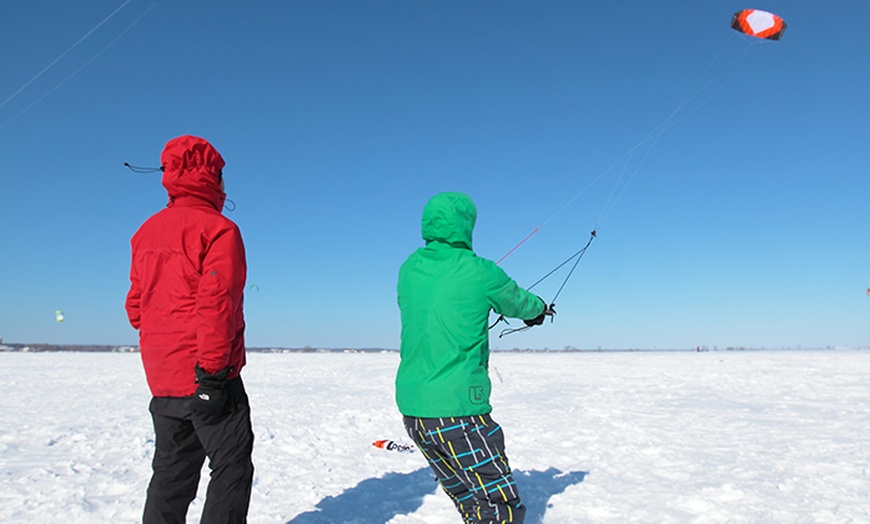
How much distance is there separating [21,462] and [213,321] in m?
4.28

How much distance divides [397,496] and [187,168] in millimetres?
2907

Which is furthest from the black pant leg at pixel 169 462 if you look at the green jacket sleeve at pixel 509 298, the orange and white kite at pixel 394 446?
the orange and white kite at pixel 394 446

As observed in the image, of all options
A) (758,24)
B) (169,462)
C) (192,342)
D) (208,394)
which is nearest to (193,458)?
(169,462)

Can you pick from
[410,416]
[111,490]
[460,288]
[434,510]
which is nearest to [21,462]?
[111,490]

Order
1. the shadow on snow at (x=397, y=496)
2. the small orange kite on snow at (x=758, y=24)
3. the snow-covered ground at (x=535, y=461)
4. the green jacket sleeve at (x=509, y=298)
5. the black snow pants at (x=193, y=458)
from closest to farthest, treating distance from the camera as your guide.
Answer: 1. the black snow pants at (x=193, y=458)
2. the green jacket sleeve at (x=509, y=298)
3. the shadow on snow at (x=397, y=496)
4. the snow-covered ground at (x=535, y=461)
5. the small orange kite on snow at (x=758, y=24)

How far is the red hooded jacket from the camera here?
2.23 m

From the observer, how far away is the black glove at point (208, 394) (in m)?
2.19

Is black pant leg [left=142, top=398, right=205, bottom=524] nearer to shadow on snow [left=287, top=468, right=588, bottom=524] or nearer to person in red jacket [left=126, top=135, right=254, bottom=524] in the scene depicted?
person in red jacket [left=126, top=135, right=254, bottom=524]

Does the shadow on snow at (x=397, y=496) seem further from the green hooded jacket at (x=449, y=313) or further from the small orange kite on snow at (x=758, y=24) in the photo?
the small orange kite on snow at (x=758, y=24)

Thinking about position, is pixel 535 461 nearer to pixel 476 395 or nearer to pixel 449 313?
pixel 476 395

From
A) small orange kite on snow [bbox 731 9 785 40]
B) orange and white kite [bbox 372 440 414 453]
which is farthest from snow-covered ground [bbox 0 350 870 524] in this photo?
small orange kite on snow [bbox 731 9 785 40]

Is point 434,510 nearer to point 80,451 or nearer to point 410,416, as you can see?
point 410,416

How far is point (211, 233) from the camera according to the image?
234cm

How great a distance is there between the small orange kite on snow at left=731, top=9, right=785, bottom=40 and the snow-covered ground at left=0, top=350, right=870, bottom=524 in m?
4.99
